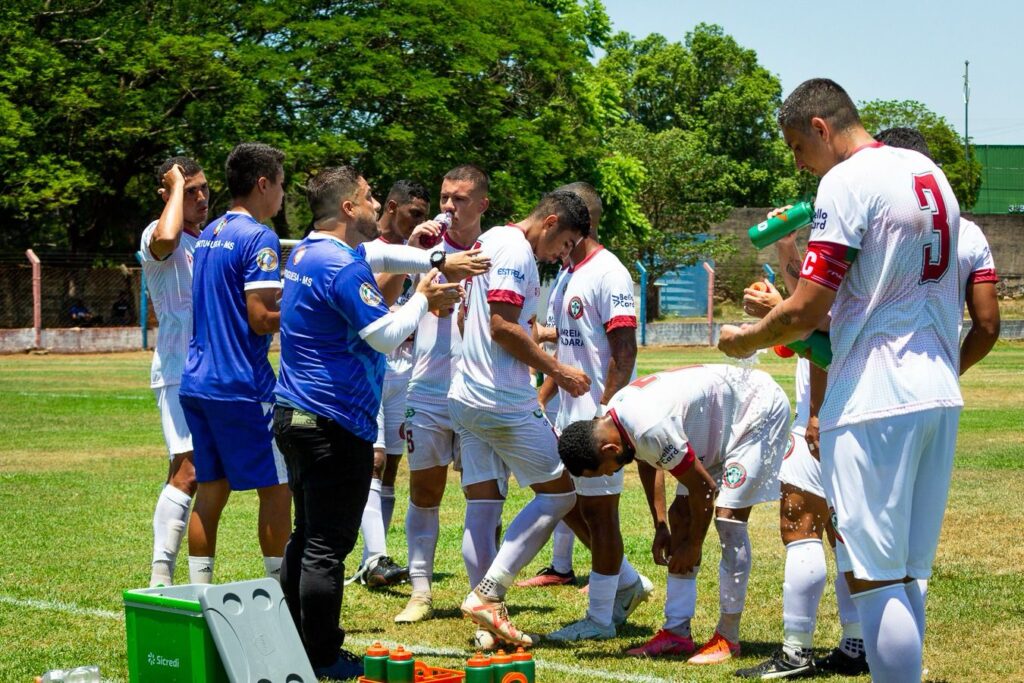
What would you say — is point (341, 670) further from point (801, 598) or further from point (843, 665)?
point (843, 665)

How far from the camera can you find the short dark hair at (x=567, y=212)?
687 centimetres

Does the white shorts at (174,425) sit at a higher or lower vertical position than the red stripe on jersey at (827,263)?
lower

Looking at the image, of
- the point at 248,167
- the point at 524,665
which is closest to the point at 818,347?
the point at 524,665

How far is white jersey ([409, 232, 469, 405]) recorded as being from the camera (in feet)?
26.0

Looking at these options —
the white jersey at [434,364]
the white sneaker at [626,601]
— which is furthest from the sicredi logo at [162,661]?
the white jersey at [434,364]

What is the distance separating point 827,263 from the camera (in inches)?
171

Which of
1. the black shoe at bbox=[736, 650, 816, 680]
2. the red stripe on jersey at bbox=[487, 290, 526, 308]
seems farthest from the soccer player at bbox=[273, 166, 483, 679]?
Answer: the black shoe at bbox=[736, 650, 816, 680]

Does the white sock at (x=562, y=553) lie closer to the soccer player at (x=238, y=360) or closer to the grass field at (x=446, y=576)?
the grass field at (x=446, y=576)

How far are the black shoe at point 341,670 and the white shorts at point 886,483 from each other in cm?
254

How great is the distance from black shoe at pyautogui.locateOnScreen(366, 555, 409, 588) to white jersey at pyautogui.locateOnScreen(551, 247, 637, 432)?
5.93 ft

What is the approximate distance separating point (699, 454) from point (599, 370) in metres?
1.04

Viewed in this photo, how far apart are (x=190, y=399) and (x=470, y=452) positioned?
5.50 feet

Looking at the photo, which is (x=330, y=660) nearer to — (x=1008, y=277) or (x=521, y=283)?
(x=521, y=283)

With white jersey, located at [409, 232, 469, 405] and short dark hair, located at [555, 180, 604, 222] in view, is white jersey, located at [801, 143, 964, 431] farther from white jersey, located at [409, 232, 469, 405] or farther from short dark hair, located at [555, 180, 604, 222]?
white jersey, located at [409, 232, 469, 405]
